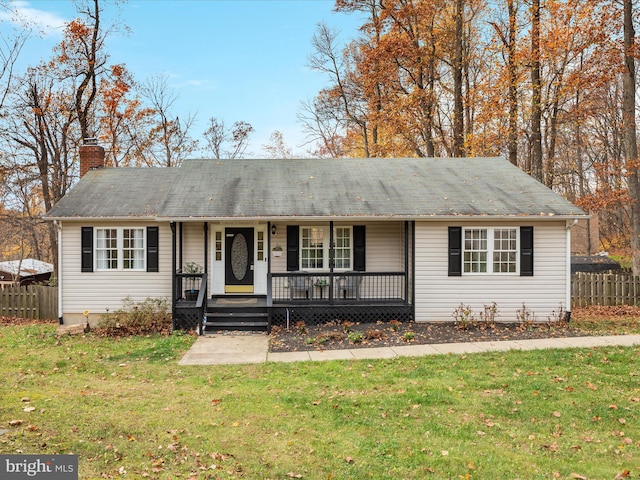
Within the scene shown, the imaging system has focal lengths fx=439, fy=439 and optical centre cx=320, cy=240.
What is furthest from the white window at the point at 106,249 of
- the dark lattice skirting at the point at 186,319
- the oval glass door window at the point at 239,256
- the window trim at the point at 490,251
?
→ the window trim at the point at 490,251

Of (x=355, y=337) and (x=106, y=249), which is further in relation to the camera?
(x=106, y=249)

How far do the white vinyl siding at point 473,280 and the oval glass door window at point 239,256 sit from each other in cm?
506

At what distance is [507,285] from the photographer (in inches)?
478

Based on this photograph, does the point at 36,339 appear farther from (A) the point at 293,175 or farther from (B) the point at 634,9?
(B) the point at 634,9

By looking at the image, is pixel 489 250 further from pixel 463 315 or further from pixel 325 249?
pixel 325 249

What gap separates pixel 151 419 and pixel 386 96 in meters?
21.1

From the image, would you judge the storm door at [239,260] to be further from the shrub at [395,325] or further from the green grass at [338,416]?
the green grass at [338,416]

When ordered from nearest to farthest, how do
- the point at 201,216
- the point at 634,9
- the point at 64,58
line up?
the point at 201,216
the point at 634,9
the point at 64,58

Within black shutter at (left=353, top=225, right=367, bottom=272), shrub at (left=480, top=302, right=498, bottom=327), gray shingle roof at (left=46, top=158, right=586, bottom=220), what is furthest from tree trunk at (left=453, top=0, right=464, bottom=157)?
shrub at (left=480, top=302, right=498, bottom=327)

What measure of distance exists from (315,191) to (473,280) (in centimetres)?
522

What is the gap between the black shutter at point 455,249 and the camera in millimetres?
12039

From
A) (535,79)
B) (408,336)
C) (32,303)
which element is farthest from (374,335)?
(535,79)

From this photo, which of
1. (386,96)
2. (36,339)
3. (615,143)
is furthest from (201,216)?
(615,143)

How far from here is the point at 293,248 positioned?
13062mm
